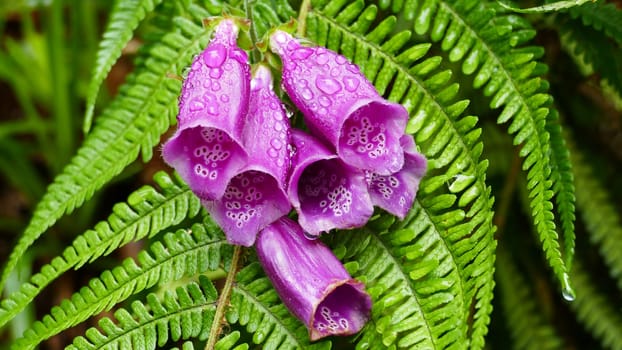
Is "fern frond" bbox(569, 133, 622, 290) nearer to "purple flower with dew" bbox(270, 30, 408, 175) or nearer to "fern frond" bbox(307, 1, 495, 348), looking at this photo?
"fern frond" bbox(307, 1, 495, 348)

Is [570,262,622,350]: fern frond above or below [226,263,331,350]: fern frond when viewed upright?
below

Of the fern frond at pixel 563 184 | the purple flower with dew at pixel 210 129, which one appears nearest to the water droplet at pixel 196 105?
the purple flower with dew at pixel 210 129

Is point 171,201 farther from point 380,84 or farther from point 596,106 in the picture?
point 596,106

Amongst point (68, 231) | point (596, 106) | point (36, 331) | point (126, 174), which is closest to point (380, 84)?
point (36, 331)

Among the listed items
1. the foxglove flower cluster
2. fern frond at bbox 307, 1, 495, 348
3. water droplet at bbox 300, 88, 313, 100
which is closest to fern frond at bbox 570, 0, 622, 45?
fern frond at bbox 307, 1, 495, 348

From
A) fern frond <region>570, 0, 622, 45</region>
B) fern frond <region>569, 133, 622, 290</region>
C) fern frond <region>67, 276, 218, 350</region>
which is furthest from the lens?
fern frond <region>569, 133, 622, 290</region>

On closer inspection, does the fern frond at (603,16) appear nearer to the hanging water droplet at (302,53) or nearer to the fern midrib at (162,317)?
the hanging water droplet at (302,53)

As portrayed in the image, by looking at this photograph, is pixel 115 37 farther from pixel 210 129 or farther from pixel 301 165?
pixel 301 165
